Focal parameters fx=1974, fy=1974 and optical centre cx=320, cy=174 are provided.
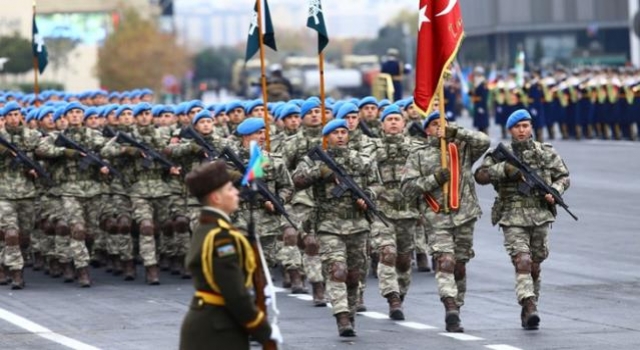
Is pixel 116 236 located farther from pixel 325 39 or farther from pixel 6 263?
pixel 325 39

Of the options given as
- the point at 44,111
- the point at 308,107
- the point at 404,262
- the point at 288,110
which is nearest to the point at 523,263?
the point at 404,262

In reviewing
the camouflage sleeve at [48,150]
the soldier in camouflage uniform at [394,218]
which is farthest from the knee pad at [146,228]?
the soldier in camouflage uniform at [394,218]

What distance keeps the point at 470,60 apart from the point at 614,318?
91377mm

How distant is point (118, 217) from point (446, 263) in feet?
22.2

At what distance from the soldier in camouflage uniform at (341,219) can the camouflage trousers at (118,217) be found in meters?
5.51

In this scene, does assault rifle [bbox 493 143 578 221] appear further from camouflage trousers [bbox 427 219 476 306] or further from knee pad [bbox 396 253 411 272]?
knee pad [bbox 396 253 411 272]

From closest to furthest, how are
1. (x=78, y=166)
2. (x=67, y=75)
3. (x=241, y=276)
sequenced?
(x=241, y=276) < (x=78, y=166) < (x=67, y=75)

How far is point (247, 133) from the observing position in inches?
737

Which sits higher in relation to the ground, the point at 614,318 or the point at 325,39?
the point at 325,39

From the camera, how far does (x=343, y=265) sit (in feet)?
54.6

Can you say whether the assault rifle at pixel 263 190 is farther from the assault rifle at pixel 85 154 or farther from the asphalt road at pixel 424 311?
the assault rifle at pixel 85 154

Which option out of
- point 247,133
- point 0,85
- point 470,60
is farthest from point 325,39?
point 470,60

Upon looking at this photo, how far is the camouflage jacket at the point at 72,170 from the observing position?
21719 millimetres

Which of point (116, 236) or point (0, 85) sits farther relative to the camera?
point (0, 85)
